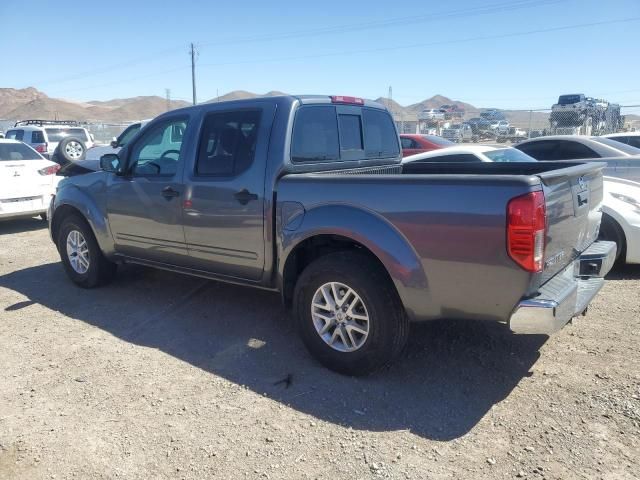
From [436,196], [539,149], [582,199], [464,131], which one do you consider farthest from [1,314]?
[464,131]

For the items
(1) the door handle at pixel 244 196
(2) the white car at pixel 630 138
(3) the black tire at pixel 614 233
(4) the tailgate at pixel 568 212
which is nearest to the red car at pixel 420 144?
(2) the white car at pixel 630 138

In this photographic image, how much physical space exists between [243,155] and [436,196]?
169 cm

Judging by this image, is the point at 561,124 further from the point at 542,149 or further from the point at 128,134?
the point at 128,134

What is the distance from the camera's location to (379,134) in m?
4.79

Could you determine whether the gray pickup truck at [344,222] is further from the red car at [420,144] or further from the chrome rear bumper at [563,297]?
the red car at [420,144]

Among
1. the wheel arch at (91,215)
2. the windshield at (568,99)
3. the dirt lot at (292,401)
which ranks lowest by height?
the dirt lot at (292,401)

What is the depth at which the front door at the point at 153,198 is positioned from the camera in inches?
172

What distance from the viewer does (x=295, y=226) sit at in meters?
3.55

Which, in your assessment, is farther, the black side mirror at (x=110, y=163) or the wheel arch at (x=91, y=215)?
the wheel arch at (x=91, y=215)

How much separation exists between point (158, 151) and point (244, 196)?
1327 mm

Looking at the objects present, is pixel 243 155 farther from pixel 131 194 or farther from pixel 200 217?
pixel 131 194

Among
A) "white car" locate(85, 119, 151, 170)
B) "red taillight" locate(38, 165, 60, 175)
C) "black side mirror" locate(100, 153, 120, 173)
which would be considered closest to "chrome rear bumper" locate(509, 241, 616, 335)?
"black side mirror" locate(100, 153, 120, 173)

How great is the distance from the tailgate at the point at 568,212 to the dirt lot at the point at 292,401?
0.86 meters

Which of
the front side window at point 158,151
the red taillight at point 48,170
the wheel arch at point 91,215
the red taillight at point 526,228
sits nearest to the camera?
the red taillight at point 526,228
